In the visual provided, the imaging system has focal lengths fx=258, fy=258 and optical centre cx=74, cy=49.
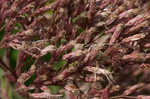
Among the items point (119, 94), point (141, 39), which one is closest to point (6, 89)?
point (119, 94)

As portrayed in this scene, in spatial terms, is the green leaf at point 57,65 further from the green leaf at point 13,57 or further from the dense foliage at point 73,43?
the green leaf at point 13,57

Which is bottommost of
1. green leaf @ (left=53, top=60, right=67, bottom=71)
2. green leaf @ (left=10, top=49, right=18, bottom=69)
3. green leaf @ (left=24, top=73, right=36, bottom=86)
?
green leaf @ (left=24, top=73, right=36, bottom=86)

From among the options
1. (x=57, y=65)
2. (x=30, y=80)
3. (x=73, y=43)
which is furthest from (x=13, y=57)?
(x=73, y=43)

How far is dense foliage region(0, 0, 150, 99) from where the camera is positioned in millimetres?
1601

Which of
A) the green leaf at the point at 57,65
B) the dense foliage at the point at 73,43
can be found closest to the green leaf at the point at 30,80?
the dense foliage at the point at 73,43

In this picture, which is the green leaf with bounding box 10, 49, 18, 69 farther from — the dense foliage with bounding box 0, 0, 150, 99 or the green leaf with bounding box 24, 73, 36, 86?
the green leaf with bounding box 24, 73, 36, 86

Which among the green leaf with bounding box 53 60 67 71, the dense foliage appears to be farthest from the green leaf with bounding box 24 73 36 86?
the green leaf with bounding box 53 60 67 71

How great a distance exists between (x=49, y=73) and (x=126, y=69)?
93 cm

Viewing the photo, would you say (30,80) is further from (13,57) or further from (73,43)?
(73,43)

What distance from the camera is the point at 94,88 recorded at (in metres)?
1.78

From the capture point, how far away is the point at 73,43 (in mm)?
1602

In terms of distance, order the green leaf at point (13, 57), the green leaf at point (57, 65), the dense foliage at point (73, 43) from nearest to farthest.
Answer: the dense foliage at point (73, 43) < the green leaf at point (57, 65) < the green leaf at point (13, 57)

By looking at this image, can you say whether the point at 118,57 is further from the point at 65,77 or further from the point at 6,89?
the point at 6,89

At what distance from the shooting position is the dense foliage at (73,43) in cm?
160
